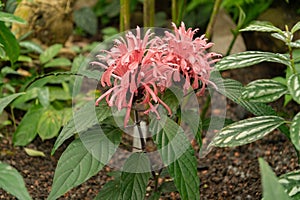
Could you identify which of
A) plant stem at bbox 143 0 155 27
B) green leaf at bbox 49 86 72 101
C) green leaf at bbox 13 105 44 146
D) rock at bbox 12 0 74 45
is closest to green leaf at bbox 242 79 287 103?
plant stem at bbox 143 0 155 27

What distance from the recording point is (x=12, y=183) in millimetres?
988

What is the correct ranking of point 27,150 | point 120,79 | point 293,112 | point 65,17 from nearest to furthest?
point 120,79 < point 27,150 < point 293,112 < point 65,17

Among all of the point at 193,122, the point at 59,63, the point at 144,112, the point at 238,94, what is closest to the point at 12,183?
the point at 144,112

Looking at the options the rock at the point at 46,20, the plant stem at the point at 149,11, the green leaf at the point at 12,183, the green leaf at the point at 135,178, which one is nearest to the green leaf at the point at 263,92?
the green leaf at the point at 135,178

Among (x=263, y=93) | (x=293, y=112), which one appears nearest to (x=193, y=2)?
(x=293, y=112)

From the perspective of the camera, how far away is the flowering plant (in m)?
1.17

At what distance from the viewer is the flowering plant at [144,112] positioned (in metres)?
1.17

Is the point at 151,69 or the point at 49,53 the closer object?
the point at 151,69

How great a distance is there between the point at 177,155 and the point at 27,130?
88 centimetres

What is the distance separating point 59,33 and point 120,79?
139cm

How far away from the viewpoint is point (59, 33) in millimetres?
2494

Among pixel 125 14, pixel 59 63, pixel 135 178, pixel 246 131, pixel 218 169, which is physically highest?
pixel 125 14

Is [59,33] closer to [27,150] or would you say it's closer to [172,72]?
[27,150]

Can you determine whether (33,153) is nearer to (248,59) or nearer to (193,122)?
(193,122)
